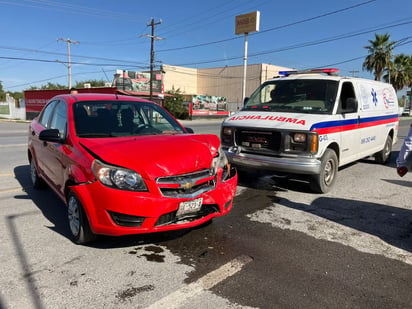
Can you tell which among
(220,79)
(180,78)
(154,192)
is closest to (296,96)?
(154,192)

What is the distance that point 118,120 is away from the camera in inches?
170

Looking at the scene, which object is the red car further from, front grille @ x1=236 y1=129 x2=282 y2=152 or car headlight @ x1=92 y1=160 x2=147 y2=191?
front grille @ x1=236 y1=129 x2=282 y2=152

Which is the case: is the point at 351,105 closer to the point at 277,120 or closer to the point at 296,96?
the point at 296,96

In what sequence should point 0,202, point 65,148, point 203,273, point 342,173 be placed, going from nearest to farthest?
point 203,273, point 65,148, point 0,202, point 342,173

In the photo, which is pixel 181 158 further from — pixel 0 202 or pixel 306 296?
pixel 0 202

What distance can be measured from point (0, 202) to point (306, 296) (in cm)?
468

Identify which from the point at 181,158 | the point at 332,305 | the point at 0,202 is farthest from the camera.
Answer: the point at 0,202

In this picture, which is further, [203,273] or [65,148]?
[65,148]

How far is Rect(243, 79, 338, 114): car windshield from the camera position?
6.07m

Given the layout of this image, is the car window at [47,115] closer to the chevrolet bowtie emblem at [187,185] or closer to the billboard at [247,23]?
the chevrolet bowtie emblem at [187,185]

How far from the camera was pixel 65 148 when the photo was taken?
3805mm

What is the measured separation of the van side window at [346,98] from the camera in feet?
20.1

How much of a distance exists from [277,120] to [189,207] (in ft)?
10.0

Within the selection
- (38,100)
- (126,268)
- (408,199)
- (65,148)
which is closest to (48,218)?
(65,148)
